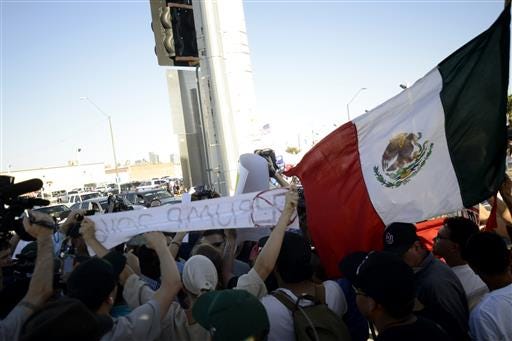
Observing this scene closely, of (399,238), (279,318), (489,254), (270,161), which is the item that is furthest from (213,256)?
(270,161)

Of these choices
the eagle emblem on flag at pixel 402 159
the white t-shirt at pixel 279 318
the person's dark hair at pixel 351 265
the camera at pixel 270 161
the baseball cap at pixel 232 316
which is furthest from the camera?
the camera at pixel 270 161

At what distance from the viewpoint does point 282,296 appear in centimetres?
247

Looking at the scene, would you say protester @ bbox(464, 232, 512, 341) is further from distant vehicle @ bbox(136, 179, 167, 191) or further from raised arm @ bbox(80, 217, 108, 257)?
distant vehicle @ bbox(136, 179, 167, 191)

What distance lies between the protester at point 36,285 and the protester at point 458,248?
8.69ft

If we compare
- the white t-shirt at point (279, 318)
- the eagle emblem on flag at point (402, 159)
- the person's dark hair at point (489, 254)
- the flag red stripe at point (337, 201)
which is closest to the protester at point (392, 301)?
the white t-shirt at point (279, 318)

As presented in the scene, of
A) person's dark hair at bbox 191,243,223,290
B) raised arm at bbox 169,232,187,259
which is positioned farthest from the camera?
person's dark hair at bbox 191,243,223,290

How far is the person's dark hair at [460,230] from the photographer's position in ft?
10.3

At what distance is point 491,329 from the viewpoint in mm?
2404

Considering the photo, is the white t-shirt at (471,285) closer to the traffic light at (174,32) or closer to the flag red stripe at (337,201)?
the flag red stripe at (337,201)

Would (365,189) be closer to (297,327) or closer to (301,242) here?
(301,242)

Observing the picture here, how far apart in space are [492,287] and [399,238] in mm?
627

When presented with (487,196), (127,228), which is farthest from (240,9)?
(487,196)

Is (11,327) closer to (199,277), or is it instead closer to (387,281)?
(199,277)

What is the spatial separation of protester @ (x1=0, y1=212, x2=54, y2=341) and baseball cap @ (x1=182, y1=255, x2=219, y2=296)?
793mm
